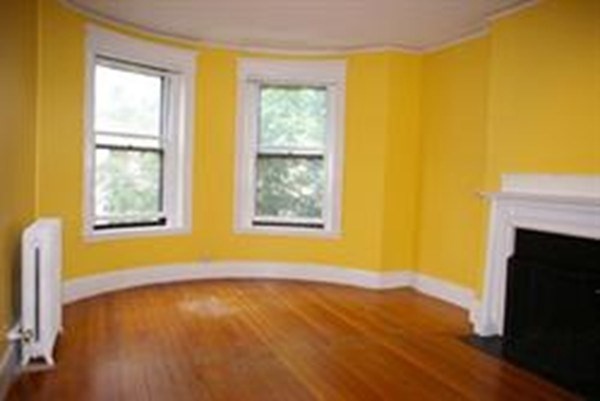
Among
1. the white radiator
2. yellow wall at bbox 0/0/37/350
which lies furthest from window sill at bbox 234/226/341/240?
the white radiator

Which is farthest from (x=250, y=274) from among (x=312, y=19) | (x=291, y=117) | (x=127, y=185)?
(x=312, y=19)

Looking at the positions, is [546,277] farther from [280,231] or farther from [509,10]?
[280,231]

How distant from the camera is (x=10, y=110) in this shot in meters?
3.21

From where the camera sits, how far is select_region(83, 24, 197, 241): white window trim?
4871 millimetres

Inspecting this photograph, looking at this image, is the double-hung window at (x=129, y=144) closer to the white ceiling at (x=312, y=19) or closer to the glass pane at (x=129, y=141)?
the glass pane at (x=129, y=141)

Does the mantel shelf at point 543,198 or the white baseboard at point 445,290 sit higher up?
the mantel shelf at point 543,198

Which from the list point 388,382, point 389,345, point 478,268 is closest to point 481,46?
point 478,268

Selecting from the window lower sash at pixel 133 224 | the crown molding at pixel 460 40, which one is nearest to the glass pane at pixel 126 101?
the window lower sash at pixel 133 224

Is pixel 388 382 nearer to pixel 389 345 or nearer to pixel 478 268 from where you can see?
pixel 389 345

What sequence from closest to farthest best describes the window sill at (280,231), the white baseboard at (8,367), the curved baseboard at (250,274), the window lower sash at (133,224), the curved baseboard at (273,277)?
the white baseboard at (8,367) < the curved baseboard at (273,277) < the window lower sash at (133,224) < the curved baseboard at (250,274) < the window sill at (280,231)

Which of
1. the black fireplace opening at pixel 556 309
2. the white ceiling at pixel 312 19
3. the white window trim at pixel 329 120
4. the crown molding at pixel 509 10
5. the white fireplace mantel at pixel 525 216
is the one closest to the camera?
the black fireplace opening at pixel 556 309

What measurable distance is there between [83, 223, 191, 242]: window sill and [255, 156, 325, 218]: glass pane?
0.92 m

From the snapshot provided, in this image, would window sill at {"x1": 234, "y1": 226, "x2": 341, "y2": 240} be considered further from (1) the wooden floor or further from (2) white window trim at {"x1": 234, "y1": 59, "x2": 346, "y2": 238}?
(1) the wooden floor

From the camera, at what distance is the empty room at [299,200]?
11.0 ft
